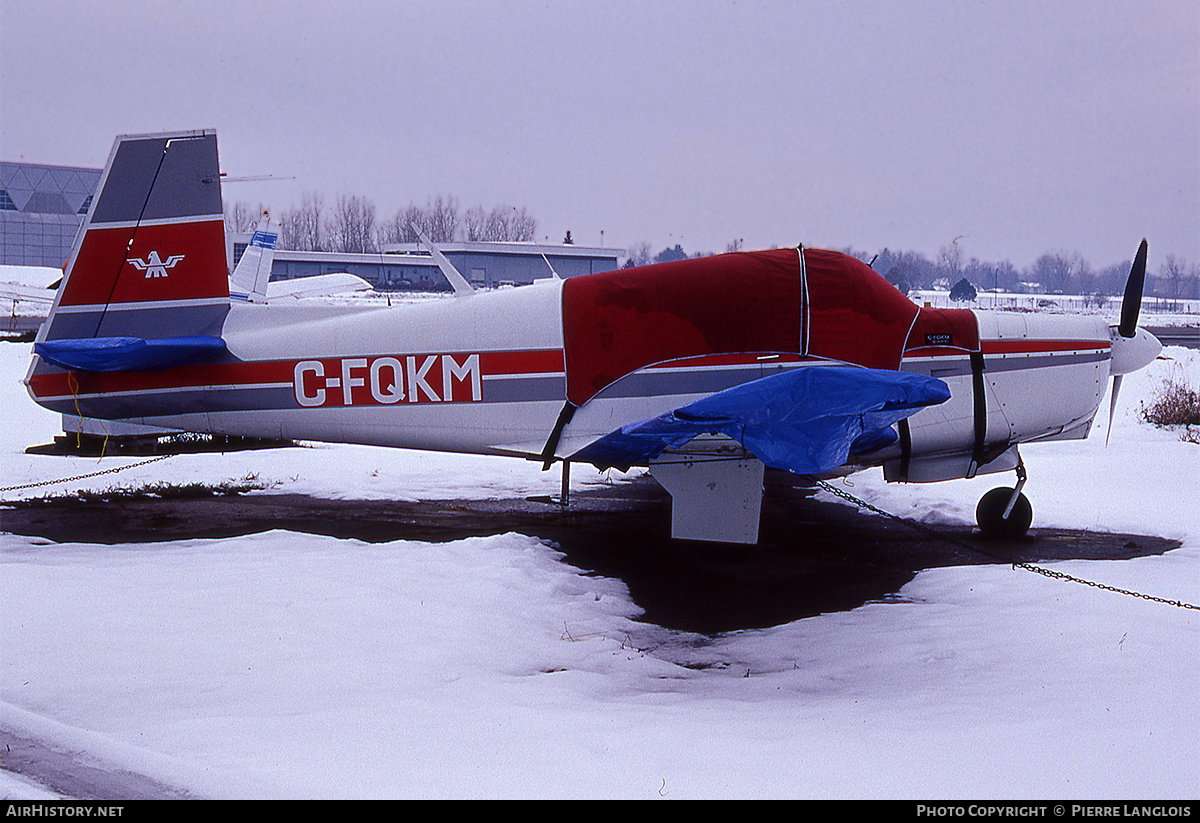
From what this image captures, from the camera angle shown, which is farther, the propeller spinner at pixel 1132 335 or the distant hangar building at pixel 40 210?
the distant hangar building at pixel 40 210

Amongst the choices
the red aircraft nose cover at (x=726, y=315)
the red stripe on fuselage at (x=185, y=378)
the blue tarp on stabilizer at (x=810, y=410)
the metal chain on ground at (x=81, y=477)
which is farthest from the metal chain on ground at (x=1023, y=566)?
the metal chain on ground at (x=81, y=477)

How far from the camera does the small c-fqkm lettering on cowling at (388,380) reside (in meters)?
7.51

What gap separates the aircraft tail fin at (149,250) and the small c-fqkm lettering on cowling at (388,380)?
1078 millimetres

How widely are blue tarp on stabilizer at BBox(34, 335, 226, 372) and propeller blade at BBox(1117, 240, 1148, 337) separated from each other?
8.39 meters

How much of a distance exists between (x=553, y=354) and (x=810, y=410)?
257cm

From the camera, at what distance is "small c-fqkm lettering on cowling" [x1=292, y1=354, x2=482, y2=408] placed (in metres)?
7.51

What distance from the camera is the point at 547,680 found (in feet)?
14.8

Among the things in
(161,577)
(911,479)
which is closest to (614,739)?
(161,577)

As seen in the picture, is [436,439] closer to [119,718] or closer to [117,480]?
[119,718]

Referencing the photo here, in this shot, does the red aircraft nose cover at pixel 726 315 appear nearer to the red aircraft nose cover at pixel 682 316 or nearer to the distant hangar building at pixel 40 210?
the red aircraft nose cover at pixel 682 316

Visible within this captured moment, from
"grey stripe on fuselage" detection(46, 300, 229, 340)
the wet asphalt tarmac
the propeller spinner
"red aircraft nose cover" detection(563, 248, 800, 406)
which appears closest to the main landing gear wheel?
the wet asphalt tarmac

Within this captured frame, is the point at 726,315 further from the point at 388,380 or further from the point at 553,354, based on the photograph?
the point at 388,380

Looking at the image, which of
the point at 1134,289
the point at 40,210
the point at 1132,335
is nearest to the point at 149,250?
the point at 1134,289

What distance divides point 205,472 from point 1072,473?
11.0 meters
